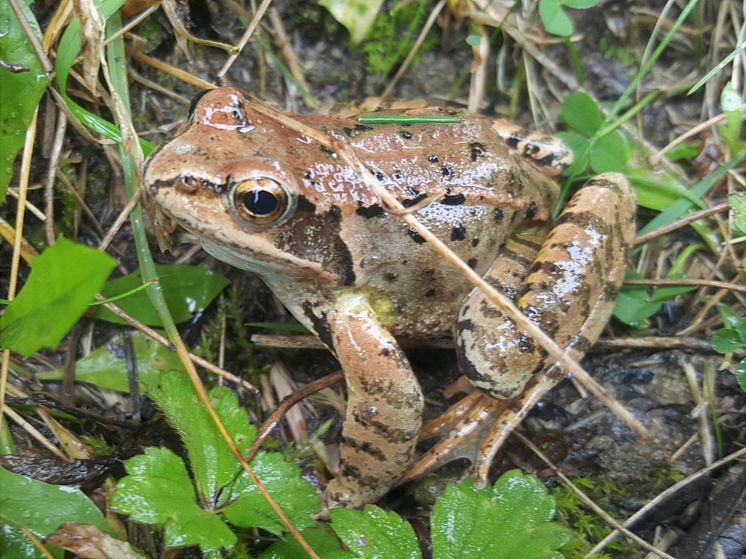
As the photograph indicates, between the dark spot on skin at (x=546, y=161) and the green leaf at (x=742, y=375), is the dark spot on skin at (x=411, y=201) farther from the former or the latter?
the green leaf at (x=742, y=375)

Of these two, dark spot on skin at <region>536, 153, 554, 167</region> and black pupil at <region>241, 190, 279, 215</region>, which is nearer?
black pupil at <region>241, 190, 279, 215</region>

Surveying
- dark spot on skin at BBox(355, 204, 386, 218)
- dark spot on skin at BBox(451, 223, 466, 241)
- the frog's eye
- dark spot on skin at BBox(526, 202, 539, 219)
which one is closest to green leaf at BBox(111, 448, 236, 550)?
the frog's eye

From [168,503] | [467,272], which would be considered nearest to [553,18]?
[467,272]

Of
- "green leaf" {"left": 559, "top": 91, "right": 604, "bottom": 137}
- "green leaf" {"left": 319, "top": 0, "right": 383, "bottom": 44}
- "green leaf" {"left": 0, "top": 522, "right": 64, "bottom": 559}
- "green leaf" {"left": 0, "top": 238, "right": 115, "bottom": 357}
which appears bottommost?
"green leaf" {"left": 0, "top": 522, "right": 64, "bottom": 559}

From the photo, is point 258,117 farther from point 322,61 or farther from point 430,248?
point 322,61

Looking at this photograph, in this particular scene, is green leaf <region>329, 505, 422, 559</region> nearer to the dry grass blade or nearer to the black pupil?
the dry grass blade

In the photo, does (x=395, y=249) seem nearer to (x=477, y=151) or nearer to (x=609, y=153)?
(x=477, y=151)
